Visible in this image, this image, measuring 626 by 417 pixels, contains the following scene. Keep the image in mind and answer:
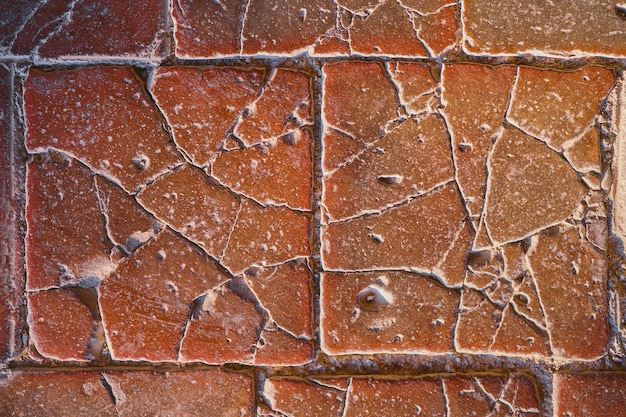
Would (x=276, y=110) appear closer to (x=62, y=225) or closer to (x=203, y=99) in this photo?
(x=203, y=99)

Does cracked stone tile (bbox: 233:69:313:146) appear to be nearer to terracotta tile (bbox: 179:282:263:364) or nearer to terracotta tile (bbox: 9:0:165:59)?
terracotta tile (bbox: 9:0:165:59)

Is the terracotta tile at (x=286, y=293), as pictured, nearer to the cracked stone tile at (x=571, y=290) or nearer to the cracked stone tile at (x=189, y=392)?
the cracked stone tile at (x=189, y=392)

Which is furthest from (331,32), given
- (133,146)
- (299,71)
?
(133,146)

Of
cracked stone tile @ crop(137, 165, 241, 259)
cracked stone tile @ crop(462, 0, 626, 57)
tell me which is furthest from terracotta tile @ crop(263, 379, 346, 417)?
cracked stone tile @ crop(462, 0, 626, 57)

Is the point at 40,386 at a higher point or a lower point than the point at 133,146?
lower

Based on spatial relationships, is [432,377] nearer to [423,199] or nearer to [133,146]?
[423,199]

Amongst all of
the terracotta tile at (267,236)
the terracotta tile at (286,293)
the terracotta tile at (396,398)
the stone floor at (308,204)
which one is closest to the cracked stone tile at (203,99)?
the stone floor at (308,204)
